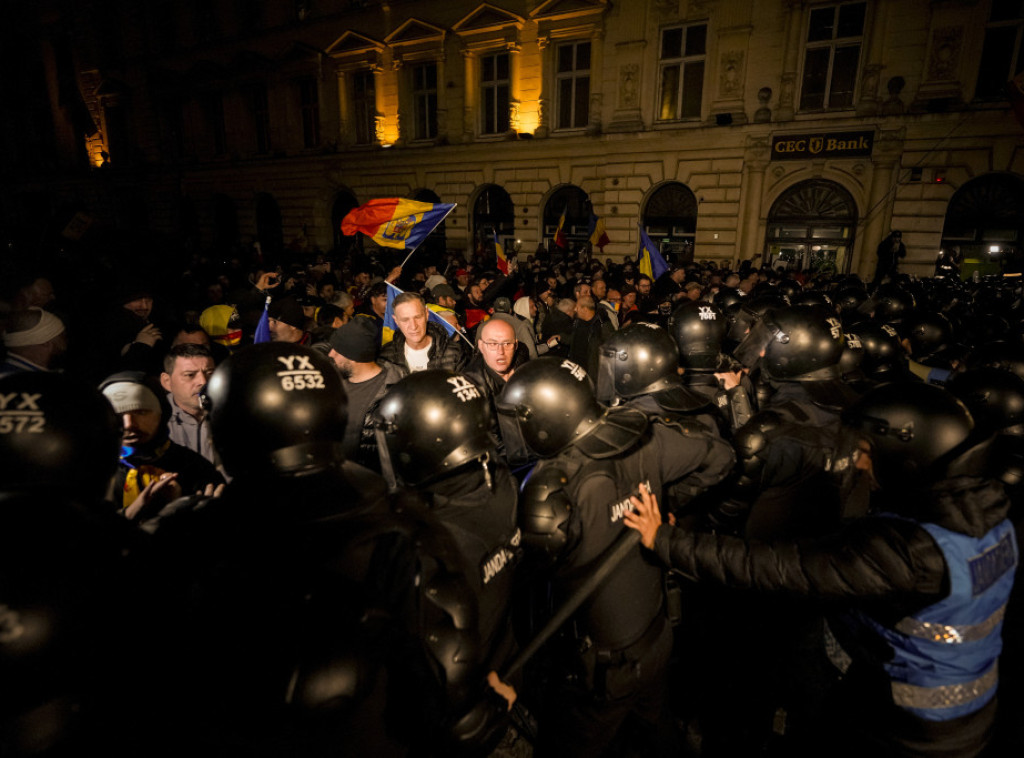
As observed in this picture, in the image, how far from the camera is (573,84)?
18.0 metres

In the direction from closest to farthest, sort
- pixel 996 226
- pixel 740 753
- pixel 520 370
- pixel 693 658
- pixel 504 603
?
pixel 504 603 → pixel 520 370 → pixel 740 753 → pixel 693 658 → pixel 996 226

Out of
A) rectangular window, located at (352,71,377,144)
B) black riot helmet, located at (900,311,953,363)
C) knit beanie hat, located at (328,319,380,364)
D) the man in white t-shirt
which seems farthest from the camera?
rectangular window, located at (352,71,377,144)

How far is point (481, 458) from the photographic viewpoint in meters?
2.06

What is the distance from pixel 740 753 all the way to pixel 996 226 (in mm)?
18095

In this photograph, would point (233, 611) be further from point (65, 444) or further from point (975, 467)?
point (975, 467)

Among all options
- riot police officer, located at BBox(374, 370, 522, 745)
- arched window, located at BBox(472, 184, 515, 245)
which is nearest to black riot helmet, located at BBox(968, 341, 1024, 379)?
riot police officer, located at BBox(374, 370, 522, 745)

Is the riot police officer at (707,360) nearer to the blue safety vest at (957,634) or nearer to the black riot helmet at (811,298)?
the blue safety vest at (957,634)

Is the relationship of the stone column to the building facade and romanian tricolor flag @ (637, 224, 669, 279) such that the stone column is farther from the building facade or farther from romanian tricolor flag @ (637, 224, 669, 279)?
romanian tricolor flag @ (637, 224, 669, 279)

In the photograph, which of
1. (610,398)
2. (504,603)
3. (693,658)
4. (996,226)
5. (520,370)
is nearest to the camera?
(504,603)

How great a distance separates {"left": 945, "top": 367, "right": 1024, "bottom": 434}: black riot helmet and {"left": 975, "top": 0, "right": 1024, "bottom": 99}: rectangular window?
15680 millimetres

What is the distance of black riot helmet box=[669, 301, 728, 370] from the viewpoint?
405 centimetres

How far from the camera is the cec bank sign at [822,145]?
14781 mm

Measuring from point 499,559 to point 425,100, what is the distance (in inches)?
908

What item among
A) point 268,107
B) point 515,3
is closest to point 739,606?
point 515,3
